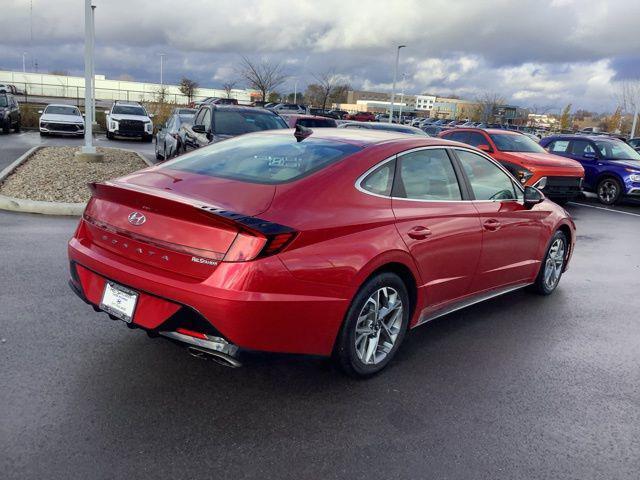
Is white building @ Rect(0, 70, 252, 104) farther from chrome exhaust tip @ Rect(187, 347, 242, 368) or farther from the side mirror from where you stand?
chrome exhaust tip @ Rect(187, 347, 242, 368)

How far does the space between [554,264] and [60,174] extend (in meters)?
9.41

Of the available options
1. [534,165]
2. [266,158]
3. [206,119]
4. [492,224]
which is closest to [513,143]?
[534,165]

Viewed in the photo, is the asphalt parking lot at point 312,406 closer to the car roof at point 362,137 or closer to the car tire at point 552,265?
the car tire at point 552,265

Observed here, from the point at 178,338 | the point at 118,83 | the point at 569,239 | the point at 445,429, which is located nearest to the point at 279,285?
the point at 178,338

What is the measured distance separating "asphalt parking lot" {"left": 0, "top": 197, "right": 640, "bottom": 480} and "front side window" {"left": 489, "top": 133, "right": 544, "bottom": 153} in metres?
9.07

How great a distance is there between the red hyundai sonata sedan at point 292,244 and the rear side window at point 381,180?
0.4 inches

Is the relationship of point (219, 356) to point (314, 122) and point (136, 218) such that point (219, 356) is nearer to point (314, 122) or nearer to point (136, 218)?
point (136, 218)

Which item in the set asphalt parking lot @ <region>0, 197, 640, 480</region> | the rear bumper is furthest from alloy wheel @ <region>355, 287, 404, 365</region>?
the rear bumper

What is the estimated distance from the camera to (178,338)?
3312 mm

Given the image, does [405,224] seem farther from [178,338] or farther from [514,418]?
[178,338]

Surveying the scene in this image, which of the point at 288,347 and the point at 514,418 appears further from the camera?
the point at 514,418

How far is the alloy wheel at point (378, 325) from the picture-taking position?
151 inches

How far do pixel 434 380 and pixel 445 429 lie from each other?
660mm

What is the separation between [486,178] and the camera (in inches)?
201
